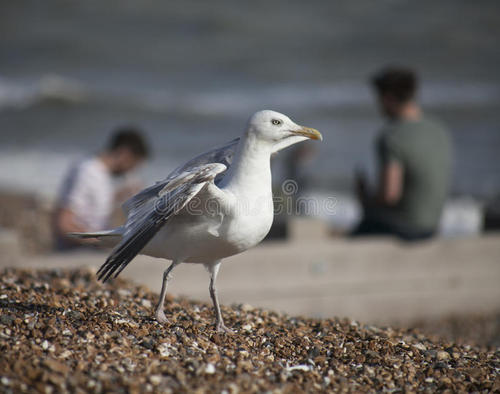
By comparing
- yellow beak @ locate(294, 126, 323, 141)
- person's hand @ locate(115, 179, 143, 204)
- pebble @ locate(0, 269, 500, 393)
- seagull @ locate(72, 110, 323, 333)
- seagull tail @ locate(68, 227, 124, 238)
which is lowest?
pebble @ locate(0, 269, 500, 393)

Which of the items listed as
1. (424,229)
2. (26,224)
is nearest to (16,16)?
(26,224)

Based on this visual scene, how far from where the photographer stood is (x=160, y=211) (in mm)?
3145

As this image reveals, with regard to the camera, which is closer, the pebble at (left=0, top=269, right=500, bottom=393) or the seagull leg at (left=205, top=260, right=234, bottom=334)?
the pebble at (left=0, top=269, right=500, bottom=393)

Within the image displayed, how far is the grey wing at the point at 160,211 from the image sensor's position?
305 cm

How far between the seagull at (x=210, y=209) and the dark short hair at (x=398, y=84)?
3.18 m

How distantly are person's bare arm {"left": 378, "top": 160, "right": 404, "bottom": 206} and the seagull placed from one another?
280 cm

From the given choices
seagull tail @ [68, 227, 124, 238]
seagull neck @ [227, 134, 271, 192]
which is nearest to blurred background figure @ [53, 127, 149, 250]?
seagull tail @ [68, 227, 124, 238]

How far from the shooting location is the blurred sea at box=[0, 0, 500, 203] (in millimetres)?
18109

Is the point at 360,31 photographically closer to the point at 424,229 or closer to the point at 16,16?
the point at 16,16

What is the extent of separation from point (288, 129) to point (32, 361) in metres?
1.67

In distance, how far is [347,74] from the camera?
93.7 feet

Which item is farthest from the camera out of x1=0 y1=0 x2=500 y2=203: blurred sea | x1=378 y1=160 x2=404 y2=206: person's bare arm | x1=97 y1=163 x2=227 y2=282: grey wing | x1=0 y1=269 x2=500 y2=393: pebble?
x1=0 y1=0 x2=500 y2=203: blurred sea

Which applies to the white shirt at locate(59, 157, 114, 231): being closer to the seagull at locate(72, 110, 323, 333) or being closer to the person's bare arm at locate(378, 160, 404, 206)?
the person's bare arm at locate(378, 160, 404, 206)

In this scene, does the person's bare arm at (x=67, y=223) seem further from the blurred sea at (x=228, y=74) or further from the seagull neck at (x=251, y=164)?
the blurred sea at (x=228, y=74)
